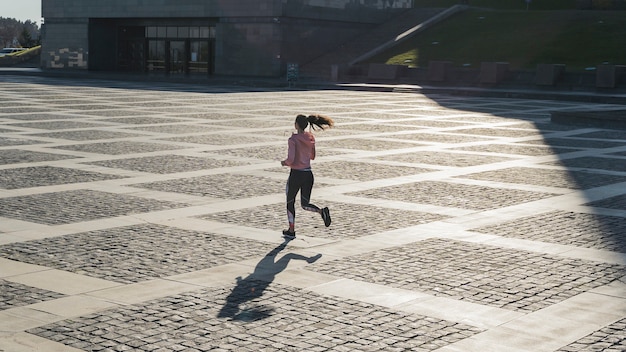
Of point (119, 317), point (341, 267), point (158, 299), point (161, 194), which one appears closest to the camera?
point (119, 317)

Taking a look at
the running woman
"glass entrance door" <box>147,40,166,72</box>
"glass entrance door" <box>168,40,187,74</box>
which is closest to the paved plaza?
the running woman

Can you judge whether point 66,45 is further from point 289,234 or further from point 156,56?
point 289,234

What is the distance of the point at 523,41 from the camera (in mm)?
51469

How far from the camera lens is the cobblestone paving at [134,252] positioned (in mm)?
8609

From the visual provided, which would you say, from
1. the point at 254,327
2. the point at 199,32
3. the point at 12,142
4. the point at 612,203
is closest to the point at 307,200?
the point at 254,327

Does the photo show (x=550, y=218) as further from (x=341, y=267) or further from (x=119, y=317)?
(x=119, y=317)

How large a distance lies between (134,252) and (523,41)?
44.9 m

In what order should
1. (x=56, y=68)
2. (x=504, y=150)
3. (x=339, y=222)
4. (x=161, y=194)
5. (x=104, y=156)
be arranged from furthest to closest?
1. (x=56, y=68)
2. (x=504, y=150)
3. (x=104, y=156)
4. (x=161, y=194)
5. (x=339, y=222)

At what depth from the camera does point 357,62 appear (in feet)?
172

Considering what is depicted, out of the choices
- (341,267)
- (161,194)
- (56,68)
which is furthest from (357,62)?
(341,267)

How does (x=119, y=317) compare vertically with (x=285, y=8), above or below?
below

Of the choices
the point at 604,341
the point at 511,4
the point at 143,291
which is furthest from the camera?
the point at 511,4

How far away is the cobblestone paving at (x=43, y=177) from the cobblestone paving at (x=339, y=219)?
340 centimetres

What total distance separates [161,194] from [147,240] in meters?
2.94
